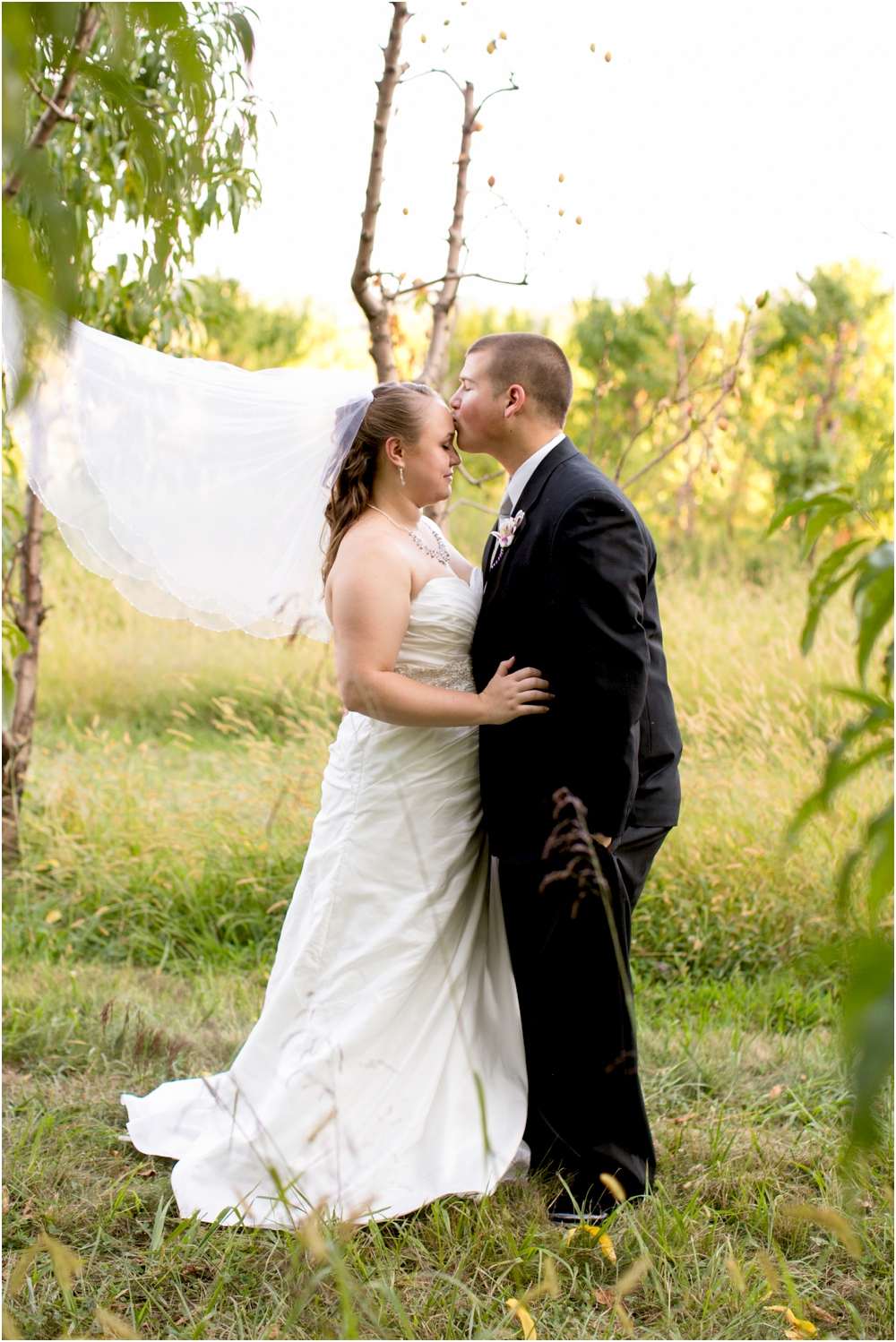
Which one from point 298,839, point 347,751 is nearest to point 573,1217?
point 347,751

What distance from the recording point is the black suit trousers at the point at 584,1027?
2.62m

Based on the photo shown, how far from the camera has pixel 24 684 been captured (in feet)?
16.4

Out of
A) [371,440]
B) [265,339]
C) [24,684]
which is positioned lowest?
[24,684]

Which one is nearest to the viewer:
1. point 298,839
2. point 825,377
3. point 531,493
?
point 531,493

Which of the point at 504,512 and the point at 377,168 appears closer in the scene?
the point at 504,512

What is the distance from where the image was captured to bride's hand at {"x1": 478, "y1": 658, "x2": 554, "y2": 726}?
2.50m

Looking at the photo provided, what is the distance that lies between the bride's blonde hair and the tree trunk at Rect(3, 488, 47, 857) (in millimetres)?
2460

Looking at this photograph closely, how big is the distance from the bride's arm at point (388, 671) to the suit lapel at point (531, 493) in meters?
0.25

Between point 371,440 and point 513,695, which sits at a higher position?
point 371,440

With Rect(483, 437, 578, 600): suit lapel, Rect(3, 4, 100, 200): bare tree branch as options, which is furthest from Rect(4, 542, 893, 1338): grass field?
Rect(3, 4, 100, 200): bare tree branch

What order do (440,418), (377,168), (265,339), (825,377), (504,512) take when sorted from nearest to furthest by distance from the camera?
(440,418)
(504,512)
(377,168)
(825,377)
(265,339)

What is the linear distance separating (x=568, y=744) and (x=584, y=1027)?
30.0 inches

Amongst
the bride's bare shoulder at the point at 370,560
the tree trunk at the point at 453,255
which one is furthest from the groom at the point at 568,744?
the tree trunk at the point at 453,255

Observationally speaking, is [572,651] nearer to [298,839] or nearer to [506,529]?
[506,529]
